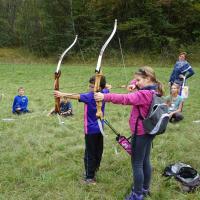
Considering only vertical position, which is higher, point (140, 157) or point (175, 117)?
point (140, 157)

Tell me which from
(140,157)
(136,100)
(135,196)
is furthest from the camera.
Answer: (135,196)

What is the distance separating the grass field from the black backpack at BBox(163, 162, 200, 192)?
0.08 m

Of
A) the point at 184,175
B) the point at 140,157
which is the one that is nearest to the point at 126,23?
the point at 184,175

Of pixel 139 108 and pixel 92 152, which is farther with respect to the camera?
pixel 92 152

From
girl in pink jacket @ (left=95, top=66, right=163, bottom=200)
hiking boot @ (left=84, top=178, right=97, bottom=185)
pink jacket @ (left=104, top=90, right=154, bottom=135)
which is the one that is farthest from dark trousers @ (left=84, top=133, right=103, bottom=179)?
pink jacket @ (left=104, top=90, right=154, bottom=135)

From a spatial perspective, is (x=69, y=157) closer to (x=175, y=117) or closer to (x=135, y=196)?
(x=135, y=196)

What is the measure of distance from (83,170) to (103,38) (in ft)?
70.3

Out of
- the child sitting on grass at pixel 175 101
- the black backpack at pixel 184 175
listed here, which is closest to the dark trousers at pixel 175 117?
the child sitting on grass at pixel 175 101

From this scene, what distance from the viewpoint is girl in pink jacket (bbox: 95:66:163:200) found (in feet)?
12.9

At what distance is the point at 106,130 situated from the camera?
7.87m

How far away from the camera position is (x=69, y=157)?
6109 mm

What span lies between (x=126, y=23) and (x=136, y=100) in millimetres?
23774

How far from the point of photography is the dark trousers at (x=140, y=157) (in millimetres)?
4215

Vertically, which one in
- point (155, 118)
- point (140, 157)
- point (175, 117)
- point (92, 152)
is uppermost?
point (155, 118)
